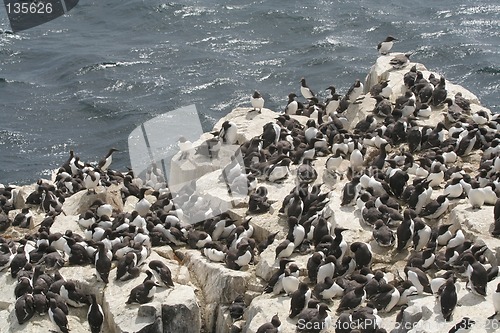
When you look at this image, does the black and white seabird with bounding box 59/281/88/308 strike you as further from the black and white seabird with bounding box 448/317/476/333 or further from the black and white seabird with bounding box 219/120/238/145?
the black and white seabird with bounding box 219/120/238/145

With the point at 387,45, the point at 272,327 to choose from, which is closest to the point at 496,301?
the point at 272,327

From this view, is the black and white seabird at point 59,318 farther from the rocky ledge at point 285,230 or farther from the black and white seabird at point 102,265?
the black and white seabird at point 102,265

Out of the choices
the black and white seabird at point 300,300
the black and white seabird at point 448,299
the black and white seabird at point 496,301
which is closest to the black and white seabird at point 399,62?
the black and white seabird at point 300,300

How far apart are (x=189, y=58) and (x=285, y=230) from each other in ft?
86.6

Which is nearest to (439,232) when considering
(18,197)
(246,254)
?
(246,254)

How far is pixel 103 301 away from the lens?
19.1 m

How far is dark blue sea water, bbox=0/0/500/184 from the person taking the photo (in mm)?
39375

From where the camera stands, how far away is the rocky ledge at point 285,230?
1773 centimetres

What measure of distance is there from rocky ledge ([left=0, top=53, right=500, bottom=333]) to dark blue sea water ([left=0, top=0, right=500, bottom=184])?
37.8 ft

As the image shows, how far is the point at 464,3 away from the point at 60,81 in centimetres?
2390

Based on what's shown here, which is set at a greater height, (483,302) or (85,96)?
(483,302)

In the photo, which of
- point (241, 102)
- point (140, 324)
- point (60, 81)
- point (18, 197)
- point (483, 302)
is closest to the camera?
point (483, 302)

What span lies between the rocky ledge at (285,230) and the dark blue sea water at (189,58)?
1153cm

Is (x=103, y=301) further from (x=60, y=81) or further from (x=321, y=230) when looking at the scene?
(x=60, y=81)
